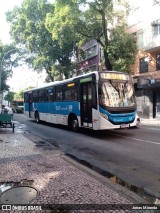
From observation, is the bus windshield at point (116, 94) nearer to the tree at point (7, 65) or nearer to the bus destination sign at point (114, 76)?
the bus destination sign at point (114, 76)

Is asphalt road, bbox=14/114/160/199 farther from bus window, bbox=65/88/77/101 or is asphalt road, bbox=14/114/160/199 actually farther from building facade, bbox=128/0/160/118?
building facade, bbox=128/0/160/118

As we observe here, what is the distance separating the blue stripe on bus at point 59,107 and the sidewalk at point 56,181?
21.2 feet

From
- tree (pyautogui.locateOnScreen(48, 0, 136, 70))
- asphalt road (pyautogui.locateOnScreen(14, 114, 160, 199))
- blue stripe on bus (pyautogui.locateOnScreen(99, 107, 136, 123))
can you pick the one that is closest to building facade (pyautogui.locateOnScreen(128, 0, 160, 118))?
tree (pyautogui.locateOnScreen(48, 0, 136, 70))

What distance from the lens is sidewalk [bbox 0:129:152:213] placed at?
15.8 ft

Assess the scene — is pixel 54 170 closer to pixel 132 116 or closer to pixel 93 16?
pixel 132 116

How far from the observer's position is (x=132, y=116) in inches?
533

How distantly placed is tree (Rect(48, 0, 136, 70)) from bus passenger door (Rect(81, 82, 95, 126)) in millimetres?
9723

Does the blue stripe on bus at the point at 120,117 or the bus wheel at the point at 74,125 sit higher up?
the blue stripe on bus at the point at 120,117

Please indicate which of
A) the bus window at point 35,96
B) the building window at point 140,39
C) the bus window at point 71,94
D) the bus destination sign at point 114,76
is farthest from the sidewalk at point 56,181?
the building window at point 140,39

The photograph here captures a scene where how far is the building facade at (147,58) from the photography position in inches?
1024

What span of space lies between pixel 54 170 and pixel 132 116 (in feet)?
24.6

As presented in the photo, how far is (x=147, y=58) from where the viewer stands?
27547mm

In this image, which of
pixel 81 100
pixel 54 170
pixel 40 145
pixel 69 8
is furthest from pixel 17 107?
pixel 54 170

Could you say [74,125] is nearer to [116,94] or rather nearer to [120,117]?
[120,117]
